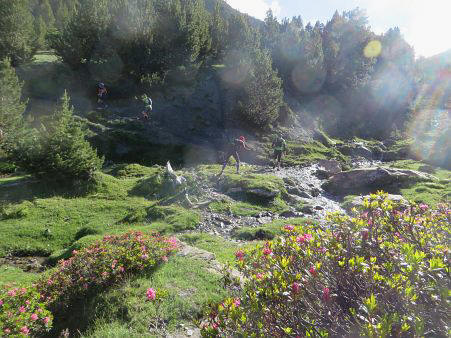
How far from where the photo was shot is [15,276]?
1327cm

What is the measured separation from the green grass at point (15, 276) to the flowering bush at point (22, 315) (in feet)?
16.2

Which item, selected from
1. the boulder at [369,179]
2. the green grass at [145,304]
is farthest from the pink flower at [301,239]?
the boulder at [369,179]

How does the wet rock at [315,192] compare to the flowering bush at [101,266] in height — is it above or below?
below

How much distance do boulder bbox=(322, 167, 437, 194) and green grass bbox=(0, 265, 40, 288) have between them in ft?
84.7

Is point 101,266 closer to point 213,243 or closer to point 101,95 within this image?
point 213,243

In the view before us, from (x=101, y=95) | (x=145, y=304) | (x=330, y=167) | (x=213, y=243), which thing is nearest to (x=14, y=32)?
(x=101, y=95)

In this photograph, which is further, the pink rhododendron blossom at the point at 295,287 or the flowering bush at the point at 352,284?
the pink rhododendron blossom at the point at 295,287

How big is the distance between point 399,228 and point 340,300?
215 centimetres

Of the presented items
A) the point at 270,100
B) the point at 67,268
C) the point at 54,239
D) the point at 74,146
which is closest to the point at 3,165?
the point at 74,146

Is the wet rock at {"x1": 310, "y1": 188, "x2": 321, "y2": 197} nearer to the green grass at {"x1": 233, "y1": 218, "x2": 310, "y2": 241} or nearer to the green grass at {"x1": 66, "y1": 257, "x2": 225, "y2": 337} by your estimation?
the green grass at {"x1": 233, "y1": 218, "x2": 310, "y2": 241}

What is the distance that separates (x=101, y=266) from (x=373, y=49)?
98162mm

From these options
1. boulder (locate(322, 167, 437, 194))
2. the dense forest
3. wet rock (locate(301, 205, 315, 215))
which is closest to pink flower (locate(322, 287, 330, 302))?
wet rock (locate(301, 205, 315, 215))

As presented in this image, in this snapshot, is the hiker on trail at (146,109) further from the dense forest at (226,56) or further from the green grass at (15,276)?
the green grass at (15,276)

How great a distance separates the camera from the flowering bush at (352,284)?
4.20 meters
